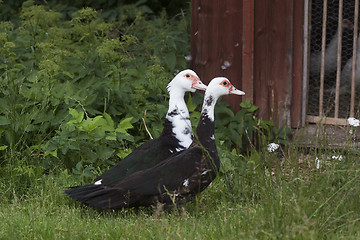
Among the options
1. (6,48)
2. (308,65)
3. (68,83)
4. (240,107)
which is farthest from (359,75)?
(6,48)

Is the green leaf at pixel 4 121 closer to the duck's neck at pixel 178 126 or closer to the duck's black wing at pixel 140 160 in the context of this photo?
the duck's black wing at pixel 140 160

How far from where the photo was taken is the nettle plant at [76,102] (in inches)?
194

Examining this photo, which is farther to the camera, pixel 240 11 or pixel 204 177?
pixel 240 11

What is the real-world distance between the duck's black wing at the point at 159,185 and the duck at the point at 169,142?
0.16 m

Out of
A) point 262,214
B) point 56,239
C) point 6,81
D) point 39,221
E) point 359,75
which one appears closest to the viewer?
point 262,214

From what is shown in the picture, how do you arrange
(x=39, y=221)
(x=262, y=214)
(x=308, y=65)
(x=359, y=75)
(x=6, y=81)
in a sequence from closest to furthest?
(x=262, y=214)
(x=39, y=221)
(x=6, y=81)
(x=308, y=65)
(x=359, y=75)

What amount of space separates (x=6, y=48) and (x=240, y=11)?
2.22 meters

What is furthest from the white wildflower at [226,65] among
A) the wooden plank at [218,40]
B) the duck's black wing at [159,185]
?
the duck's black wing at [159,185]

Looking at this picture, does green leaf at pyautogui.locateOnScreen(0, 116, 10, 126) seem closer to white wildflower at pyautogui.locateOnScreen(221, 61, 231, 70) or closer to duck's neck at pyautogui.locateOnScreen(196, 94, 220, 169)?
duck's neck at pyautogui.locateOnScreen(196, 94, 220, 169)

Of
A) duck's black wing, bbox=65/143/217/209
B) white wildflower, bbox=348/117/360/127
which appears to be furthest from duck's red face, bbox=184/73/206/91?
white wildflower, bbox=348/117/360/127

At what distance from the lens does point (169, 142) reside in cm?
439

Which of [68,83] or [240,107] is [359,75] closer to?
[240,107]

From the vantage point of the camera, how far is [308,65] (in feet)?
18.9

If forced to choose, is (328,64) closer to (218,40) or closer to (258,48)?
(258,48)
